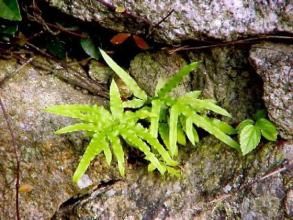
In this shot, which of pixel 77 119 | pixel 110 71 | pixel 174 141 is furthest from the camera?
pixel 110 71

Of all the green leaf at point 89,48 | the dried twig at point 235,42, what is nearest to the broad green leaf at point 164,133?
the dried twig at point 235,42

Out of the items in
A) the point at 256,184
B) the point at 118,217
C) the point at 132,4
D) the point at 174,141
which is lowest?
the point at 118,217

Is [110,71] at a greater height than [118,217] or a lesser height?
greater

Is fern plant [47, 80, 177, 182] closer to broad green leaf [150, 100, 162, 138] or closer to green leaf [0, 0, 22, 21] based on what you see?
broad green leaf [150, 100, 162, 138]

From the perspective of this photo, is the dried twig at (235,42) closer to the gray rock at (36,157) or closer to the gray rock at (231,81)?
the gray rock at (231,81)

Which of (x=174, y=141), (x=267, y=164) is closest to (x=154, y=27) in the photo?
(x=174, y=141)

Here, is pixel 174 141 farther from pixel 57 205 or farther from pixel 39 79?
pixel 39 79

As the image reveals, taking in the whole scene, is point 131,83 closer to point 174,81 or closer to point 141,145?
point 174,81
